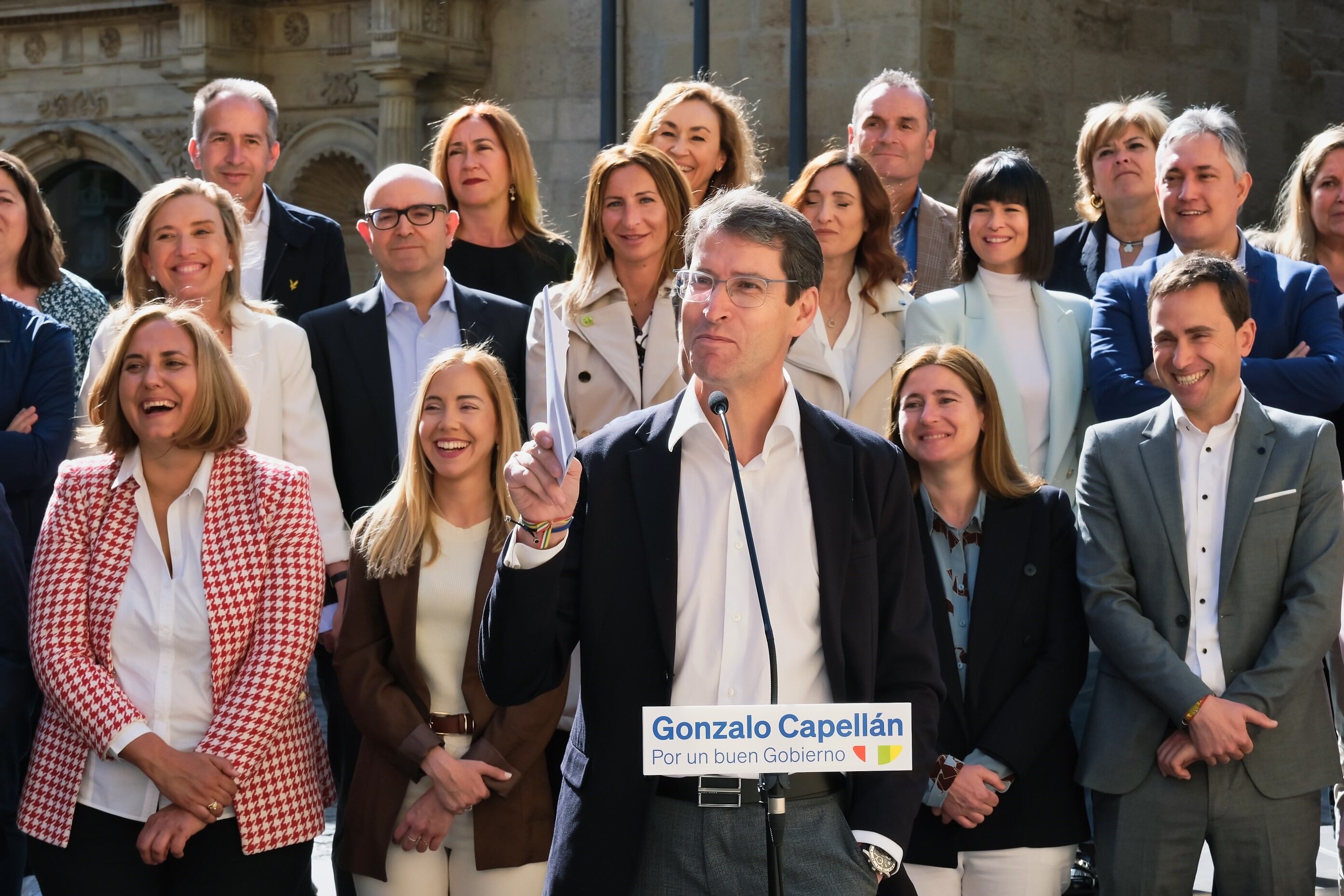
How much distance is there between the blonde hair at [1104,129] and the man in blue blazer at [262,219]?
99.1 inches

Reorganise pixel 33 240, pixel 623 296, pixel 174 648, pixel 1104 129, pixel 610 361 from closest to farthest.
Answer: pixel 174 648, pixel 610 361, pixel 623 296, pixel 33 240, pixel 1104 129

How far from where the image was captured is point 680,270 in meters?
2.83

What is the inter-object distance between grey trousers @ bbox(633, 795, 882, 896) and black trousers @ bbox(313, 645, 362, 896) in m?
1.54

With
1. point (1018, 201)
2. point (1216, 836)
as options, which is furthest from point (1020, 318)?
point (1216, 836)

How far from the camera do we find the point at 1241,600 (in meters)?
3.96

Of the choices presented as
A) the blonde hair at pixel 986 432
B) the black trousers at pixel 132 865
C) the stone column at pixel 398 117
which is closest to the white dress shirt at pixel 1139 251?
the blonde hair at pixel 986 432

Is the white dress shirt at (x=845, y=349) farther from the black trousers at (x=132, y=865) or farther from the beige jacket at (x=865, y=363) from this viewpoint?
the black trousers at (x=132, y=865)

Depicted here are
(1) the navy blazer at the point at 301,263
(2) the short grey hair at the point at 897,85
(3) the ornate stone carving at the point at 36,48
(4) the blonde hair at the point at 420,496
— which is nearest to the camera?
(4) the blonde hair at the point at 420,496

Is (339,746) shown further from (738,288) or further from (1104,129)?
(1104,129)

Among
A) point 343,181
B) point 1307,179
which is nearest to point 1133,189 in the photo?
point 1307,179

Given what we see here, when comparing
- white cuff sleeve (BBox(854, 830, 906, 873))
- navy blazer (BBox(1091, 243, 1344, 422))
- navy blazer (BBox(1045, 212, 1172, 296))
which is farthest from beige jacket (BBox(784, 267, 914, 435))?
white cuff sleeve (BBox(854, 830, 906, 873))

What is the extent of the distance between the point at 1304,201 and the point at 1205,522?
1645mm

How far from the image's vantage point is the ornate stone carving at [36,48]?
12.9m

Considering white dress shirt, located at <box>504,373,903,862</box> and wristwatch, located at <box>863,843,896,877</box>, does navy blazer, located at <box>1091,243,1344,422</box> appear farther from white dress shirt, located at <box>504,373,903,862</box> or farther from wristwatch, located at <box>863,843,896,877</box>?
wristwatch, located at <box>863,843,896,877</box>
